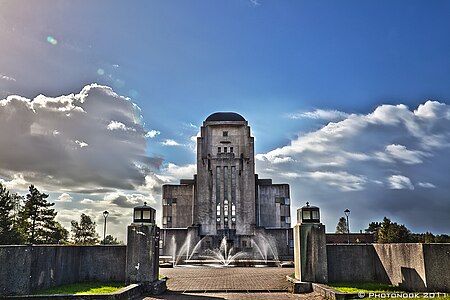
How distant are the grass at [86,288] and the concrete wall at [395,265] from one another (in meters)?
7.64

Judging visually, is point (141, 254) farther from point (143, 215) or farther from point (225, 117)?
point (225, 117)

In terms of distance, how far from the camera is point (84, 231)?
294ft

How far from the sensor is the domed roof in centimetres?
6231

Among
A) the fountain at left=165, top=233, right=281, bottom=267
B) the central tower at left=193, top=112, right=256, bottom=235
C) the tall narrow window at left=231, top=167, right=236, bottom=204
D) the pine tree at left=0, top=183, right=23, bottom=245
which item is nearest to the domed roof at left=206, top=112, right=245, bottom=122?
the central tower at left=193, top=112, right=256, bottom=235

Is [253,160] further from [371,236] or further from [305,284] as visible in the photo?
[305,284]

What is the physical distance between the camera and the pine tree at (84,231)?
3487 inches

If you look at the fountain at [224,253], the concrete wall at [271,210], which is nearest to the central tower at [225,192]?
the concrete wall at [271,210]

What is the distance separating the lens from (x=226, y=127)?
199ft

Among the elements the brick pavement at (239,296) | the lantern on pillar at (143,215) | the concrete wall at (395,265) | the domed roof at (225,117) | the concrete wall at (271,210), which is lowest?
the brick pavement at (239,296)

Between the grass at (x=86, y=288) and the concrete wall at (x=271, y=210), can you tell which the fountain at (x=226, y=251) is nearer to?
the concrete wall at (x=271, y=210)

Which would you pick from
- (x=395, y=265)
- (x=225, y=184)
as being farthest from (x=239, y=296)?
(x=225, y=184)

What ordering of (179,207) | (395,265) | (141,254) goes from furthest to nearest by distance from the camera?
1. (179,207)
2. (141,254)
3. (395,265)

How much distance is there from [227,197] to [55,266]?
4386 centimetres

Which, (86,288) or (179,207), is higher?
(179,207)
